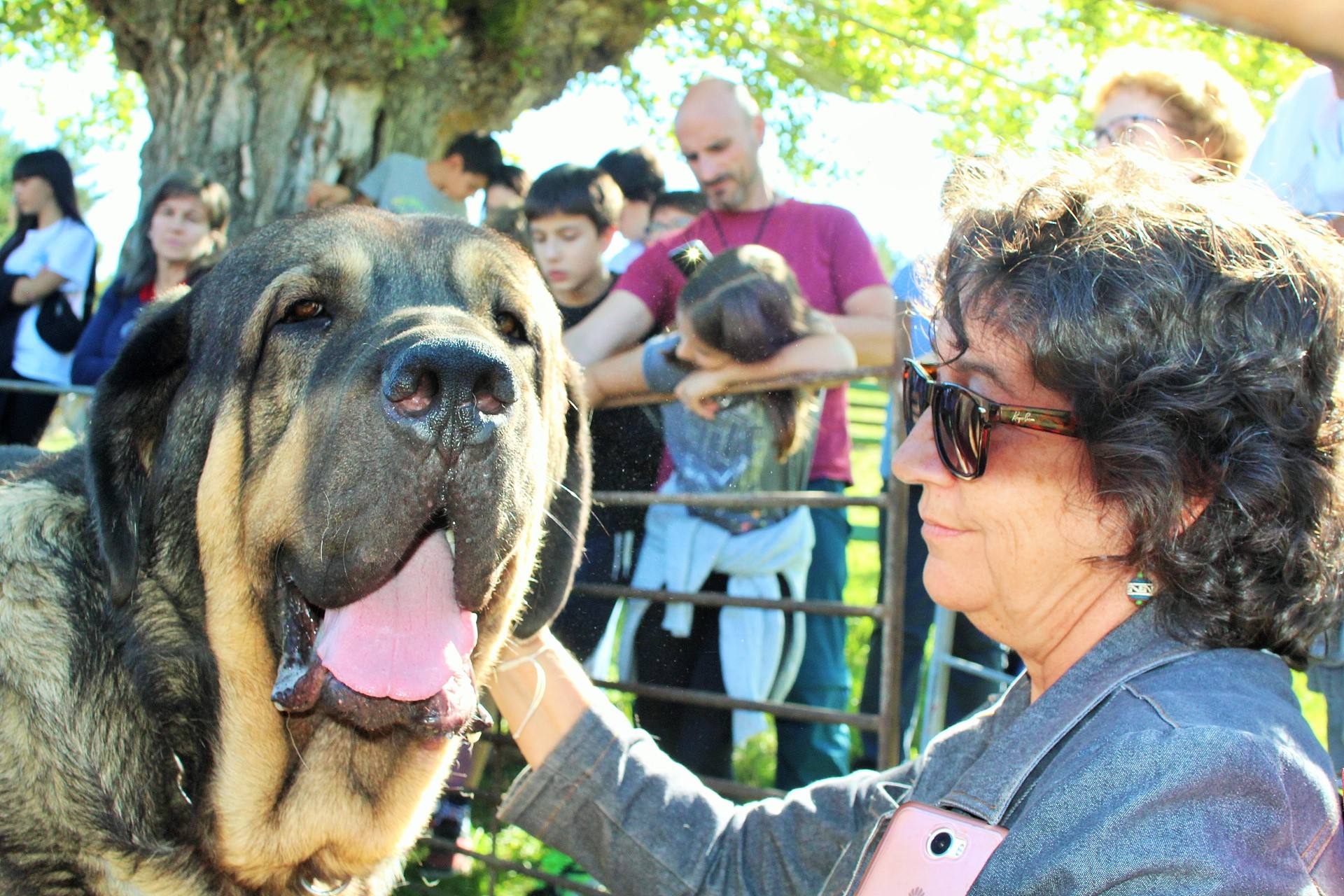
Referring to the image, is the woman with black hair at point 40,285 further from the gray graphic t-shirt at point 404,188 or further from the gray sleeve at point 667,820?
the gray sleeve at point 667,820

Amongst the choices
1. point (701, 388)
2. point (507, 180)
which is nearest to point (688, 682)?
point (701, 388)

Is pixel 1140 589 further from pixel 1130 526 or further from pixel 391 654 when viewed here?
pixel 391 654

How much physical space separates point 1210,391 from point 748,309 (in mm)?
1853

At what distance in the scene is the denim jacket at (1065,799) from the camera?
1.45m

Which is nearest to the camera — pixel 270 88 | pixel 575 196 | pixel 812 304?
pixel 812 304

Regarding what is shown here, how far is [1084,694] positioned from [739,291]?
196 cm

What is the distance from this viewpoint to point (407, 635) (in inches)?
87.4

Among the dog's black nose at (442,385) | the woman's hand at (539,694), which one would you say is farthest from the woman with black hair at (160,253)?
the dog's black nose at (442,385)

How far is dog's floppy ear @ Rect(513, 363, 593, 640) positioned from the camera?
2844 millimetres

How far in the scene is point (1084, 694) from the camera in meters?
1.77

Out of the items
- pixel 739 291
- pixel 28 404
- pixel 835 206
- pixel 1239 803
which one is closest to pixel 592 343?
pixel 739 291

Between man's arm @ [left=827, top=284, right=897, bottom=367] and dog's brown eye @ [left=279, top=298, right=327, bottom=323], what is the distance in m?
1.78

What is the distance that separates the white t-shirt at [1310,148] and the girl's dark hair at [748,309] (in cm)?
129

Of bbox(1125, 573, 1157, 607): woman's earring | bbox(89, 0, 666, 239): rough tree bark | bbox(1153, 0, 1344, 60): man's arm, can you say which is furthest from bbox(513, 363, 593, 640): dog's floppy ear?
bbox(89, 0, 666, 239): rough tree bark
